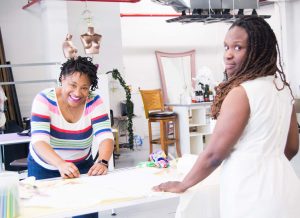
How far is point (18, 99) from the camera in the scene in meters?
7.54

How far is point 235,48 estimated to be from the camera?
1.49 metres

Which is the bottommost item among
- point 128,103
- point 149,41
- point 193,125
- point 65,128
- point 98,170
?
point 193,125

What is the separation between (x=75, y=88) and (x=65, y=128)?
A: 23 cm

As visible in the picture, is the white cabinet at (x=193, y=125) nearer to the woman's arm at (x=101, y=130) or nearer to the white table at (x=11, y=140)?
the white table at (x=11, y=140)

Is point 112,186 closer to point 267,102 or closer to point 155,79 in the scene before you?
point 267,102

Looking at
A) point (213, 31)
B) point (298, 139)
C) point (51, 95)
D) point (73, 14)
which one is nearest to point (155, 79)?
point (213, 31)

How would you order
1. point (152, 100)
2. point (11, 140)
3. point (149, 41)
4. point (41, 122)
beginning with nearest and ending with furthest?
point (41, 122)
point (11, 140)
point (152, 100)
point (149, 41)

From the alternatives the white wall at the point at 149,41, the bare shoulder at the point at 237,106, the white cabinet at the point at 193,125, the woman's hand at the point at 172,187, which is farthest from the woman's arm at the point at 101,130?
the white wall at the point at 149,41

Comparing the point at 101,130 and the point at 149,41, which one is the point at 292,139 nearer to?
the point at 101,130

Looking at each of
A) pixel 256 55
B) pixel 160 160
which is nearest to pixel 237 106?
pixel 256 55

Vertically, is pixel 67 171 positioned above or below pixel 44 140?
below

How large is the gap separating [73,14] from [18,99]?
5.92 feet

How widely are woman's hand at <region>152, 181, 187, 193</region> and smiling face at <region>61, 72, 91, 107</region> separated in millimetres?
731

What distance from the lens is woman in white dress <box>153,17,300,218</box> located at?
4.65 feet
